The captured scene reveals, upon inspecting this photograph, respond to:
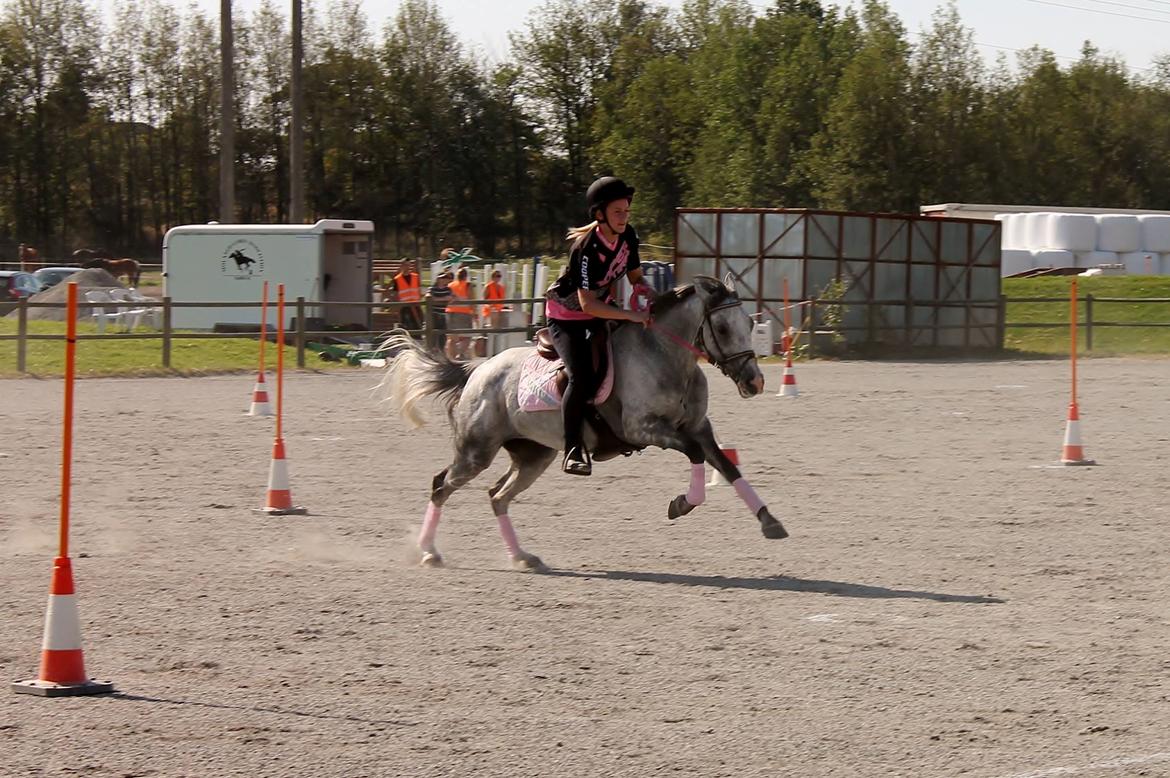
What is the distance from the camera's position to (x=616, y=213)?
364 inches

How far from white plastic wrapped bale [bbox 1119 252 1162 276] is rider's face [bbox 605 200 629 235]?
41.1 meters

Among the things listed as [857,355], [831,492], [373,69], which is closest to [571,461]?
[831,492]

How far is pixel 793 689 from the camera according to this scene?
6441 millimetres

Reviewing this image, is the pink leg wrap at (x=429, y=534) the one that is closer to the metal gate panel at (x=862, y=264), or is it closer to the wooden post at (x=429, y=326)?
the wooden post at (x=429, y=326)

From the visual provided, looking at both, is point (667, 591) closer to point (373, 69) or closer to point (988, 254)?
point (988, 254)

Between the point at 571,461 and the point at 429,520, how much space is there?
1.03 metres

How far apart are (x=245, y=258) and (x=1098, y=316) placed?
66.6 ft

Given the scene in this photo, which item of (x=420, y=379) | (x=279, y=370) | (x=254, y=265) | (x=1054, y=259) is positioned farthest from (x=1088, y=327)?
(x=420, y=379)

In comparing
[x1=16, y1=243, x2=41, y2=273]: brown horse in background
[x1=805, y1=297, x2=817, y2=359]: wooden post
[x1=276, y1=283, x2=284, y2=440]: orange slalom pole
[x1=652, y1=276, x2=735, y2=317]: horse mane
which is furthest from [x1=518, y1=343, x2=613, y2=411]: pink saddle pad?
[x1=16, y1=243, x2=41, y2=273]: brown horse in background

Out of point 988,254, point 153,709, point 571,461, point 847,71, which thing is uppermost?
point 847,71

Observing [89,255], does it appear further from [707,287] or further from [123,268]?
[707,287]

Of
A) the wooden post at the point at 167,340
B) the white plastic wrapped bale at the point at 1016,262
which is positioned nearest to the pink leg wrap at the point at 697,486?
the wooden post at the point at 167,340

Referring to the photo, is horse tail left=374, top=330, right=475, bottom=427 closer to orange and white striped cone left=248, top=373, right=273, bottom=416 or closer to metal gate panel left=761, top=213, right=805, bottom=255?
orange and white striped cone left=248, top=373, right=273, bottom=416

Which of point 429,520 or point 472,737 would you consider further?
point 429,520
